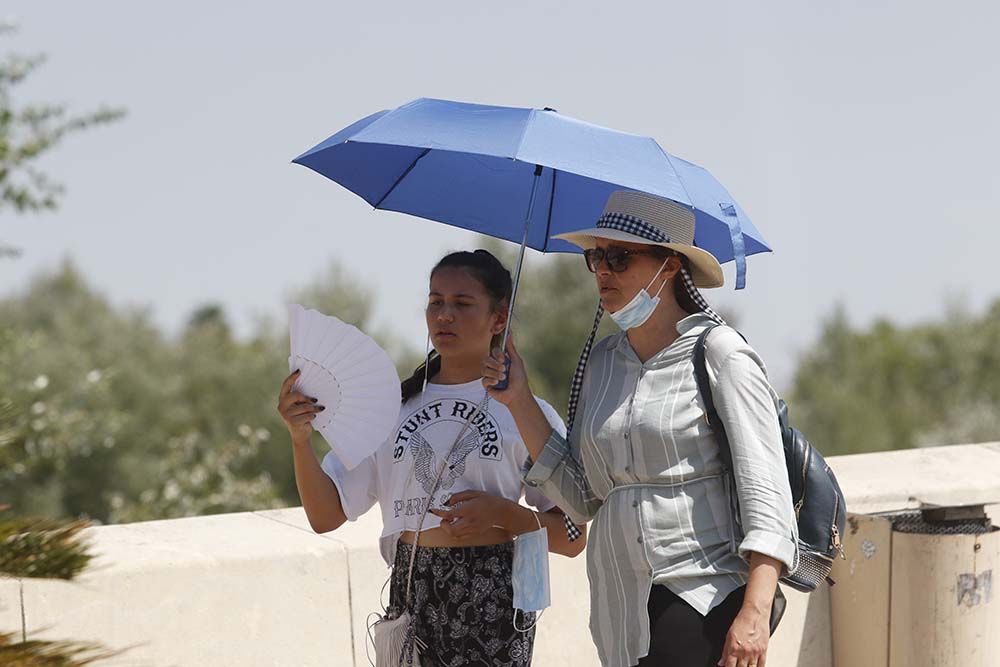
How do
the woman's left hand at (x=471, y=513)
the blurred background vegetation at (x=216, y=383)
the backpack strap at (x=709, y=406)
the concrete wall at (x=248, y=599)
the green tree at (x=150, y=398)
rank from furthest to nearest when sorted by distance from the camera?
the green tree at (x=150, y=398), the blurred background vegetation at (x=216, y=383), the concrete wall at (x=248, y=599), the woman's left hand at (x=471, y=513), the backpack strap at (x=709, y=406)

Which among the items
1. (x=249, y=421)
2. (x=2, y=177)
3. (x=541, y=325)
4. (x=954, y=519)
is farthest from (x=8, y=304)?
(x=954, y=519)

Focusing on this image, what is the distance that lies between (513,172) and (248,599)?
5.37ft

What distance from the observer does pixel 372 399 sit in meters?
3.48

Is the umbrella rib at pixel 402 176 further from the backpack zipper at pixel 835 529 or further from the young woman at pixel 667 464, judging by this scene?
the backpack zipper at pixel 835 529

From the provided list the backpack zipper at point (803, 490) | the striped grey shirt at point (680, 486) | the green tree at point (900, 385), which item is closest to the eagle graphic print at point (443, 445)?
the striped grey shirt at point (680, 486)

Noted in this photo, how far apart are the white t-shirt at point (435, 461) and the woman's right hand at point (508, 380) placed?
0.70 feet

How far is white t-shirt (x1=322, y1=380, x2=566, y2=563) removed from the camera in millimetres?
3488

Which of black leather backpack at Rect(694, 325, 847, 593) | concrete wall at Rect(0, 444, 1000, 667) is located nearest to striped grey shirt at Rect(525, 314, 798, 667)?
black leather backpack at Rect(694, 325, 847, 593)

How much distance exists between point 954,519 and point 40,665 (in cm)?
355

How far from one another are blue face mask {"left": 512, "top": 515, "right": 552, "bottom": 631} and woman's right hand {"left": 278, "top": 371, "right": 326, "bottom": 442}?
0.60m

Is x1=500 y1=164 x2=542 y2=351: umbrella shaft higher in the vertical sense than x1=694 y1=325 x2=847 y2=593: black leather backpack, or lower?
higher

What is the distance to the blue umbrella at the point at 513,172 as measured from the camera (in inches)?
124

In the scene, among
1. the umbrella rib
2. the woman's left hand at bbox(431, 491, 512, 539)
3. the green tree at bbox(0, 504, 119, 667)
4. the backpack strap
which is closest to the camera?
the green tree at bbox(0, 504, 119, 667)

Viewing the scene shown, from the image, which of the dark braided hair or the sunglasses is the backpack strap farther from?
the dark braided hair
